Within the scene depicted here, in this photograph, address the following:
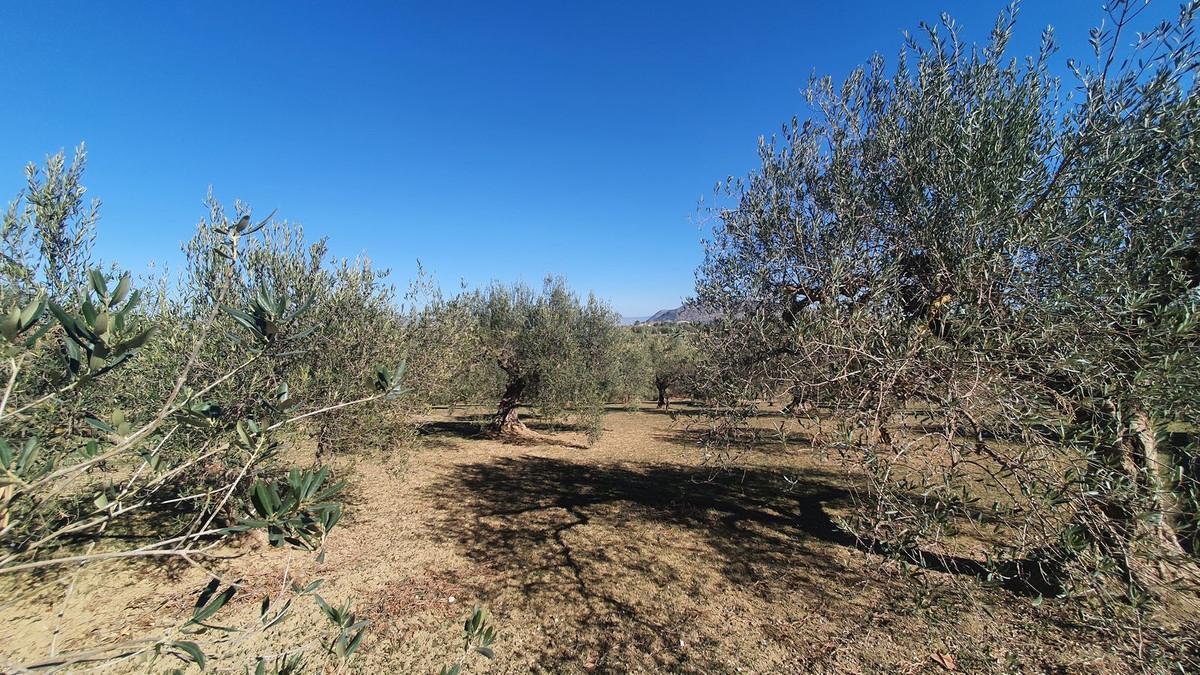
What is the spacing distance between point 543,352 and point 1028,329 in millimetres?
17485

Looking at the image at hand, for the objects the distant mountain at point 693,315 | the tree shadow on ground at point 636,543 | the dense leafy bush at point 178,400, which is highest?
the distant mountain at point 693,315

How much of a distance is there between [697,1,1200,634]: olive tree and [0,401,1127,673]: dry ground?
831 mm

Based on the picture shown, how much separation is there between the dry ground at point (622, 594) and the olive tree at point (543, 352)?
711 cm

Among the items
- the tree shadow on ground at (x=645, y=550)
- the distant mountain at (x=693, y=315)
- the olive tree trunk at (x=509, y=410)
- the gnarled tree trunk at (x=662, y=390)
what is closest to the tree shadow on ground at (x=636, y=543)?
the tree shadow on ground at (x=645, y=550)

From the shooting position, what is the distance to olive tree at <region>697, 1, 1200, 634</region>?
12.5 ft

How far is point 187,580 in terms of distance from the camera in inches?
309

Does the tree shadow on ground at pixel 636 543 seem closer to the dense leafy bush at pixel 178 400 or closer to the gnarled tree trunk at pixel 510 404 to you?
the dense leafy bush at pixel 178 400

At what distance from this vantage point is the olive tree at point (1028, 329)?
3.82m

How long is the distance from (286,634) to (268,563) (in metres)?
3.07

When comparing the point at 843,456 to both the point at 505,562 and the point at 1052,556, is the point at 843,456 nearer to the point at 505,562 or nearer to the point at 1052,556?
the point at 1052,556

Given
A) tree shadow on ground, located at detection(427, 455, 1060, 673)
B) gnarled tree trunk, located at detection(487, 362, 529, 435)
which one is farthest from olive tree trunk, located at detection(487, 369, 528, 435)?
tree shadow on ground, located at detection(427, 455, 1060, 673)

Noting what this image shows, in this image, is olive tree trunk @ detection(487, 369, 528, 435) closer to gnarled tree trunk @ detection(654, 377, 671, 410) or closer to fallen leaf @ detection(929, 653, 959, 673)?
gnarled tree trunk @ detection(654, 377, 671, 410)

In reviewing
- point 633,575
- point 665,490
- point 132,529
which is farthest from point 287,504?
point 665,490

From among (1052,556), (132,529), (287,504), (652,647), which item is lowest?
(652,647)
